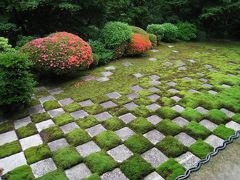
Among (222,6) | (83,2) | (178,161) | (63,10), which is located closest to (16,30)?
(63,10)

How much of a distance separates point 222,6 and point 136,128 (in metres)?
9.52

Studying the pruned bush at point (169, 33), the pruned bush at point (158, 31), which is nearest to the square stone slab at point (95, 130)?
the pruned bush at point (158, 31)

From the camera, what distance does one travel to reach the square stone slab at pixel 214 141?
179 inches

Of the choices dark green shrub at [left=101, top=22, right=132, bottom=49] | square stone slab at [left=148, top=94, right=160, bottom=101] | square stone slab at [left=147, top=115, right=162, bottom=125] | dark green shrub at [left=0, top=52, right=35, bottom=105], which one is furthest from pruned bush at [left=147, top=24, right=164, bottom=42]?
dark green shrub at [left=0, top=52, right=35, bottom=105]

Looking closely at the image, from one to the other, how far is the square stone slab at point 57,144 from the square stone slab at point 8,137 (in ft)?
2.60

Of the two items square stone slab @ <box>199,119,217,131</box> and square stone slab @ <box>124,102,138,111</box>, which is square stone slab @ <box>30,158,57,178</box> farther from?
square stone slab @ <box>199,119,217,131</box>

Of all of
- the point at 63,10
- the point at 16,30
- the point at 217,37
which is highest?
the point at 63,10

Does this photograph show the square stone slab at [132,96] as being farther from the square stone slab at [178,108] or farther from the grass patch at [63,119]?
the grass patch at [63,119]

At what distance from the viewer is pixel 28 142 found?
477 cm

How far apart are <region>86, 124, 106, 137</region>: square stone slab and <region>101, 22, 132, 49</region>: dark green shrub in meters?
4.68

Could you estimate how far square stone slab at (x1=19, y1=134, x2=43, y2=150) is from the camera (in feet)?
15.3

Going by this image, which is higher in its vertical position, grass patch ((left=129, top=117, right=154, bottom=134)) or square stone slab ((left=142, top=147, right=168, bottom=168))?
grass patch ((left=129, top=117, right=154, bottom=134))

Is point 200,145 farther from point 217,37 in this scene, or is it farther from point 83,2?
point 217,37

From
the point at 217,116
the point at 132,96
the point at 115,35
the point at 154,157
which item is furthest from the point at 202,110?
the point at 115,35
